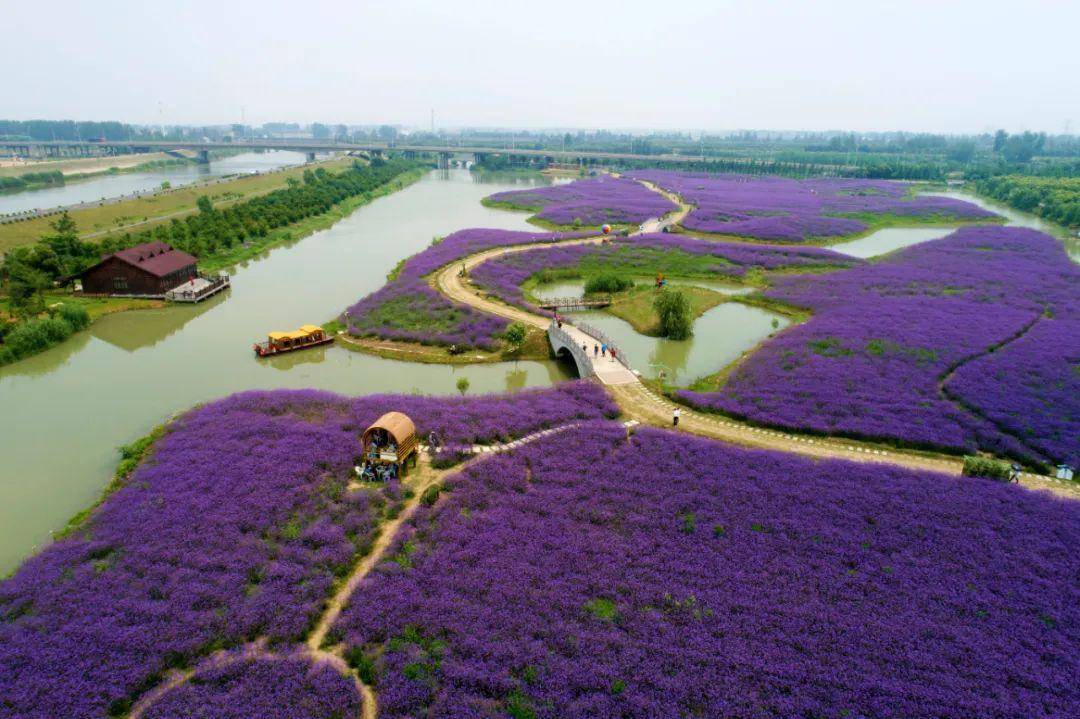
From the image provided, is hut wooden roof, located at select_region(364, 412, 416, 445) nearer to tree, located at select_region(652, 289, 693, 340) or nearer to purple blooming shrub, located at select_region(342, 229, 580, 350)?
purple blooming shrub, located at select_region(342, 229, 580, 350)

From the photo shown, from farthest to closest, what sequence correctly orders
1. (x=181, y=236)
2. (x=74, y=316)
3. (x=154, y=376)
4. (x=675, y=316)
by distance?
(x=181, y=236) → (x=675, y=316) → (x=74, y=316) → (x=154, y=376)

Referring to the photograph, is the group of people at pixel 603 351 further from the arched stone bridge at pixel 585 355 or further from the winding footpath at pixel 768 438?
the winding footpath at pixel 768 438

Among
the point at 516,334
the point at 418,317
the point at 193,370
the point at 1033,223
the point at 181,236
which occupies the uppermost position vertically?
the point at 1033,223

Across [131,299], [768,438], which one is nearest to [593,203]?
[131,299]

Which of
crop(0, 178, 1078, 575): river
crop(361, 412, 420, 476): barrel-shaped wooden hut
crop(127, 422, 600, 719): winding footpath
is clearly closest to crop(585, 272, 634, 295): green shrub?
crop(0, 178, 1078, 575): river

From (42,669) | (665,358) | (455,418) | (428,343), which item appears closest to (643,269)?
(665,358)

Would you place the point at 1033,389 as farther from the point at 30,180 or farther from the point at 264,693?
the point at 30,180
